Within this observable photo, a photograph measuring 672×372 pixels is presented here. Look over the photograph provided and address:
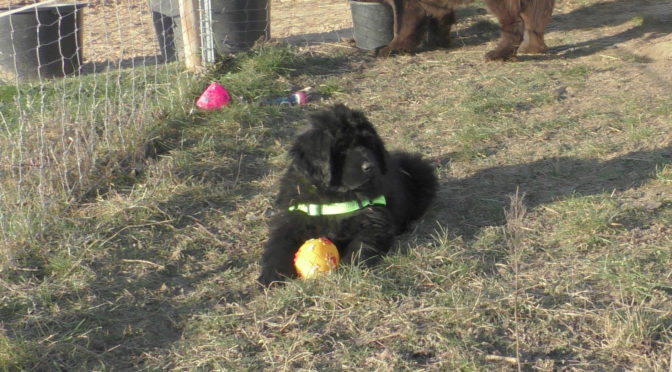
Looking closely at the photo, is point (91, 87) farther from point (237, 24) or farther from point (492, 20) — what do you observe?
point (492, 20)

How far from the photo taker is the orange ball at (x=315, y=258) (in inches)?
129

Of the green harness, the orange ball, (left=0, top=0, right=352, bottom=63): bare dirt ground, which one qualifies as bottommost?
(left=0, top=0, right=352, bottom=63): bare dirt ground

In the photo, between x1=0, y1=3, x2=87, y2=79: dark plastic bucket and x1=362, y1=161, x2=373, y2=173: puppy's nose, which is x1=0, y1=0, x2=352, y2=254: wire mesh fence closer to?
x1=0, y1=3, x2=87, y2=79: dark plastic bucket

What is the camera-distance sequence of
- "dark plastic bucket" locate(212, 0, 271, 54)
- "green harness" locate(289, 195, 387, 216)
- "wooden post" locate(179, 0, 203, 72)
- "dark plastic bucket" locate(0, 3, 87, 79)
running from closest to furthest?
"green harness" locate(289, 195, 387, 216) < "wooden post" locate(179, 0, 203, 72) < "dark plastic bucket" locate(212, 0, 271, 54) < "dark plastic bucket" locate(0, 3, 87, 79)

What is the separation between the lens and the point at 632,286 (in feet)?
9.97

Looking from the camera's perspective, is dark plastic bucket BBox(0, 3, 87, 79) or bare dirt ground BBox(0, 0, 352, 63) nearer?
dark plastic bucket BBox(0, 3, 87, 79)

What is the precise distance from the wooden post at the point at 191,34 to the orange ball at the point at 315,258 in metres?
3.11

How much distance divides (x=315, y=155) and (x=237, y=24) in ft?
12.2

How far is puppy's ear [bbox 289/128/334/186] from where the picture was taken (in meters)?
3.37

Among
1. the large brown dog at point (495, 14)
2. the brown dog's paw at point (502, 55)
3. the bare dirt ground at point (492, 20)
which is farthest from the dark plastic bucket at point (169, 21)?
the brown dog's paw at point (502, 55)

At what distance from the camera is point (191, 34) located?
600cm

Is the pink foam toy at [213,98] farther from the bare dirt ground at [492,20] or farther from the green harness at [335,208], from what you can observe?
the green harness at [335,208]

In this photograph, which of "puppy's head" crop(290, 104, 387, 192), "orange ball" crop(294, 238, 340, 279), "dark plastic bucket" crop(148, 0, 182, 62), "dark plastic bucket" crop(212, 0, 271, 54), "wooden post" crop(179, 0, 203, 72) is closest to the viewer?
"orange ball" crop(294, 238, 340, 279)

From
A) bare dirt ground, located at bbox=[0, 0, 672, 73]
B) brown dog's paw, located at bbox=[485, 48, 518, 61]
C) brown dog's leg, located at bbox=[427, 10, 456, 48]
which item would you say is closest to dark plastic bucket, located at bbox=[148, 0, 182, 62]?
bare dirt ground, located at bbox=[0, 0, 672, 73]
